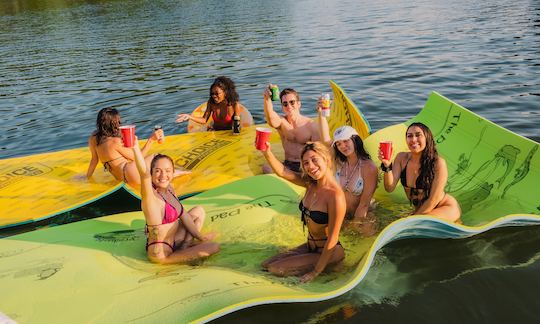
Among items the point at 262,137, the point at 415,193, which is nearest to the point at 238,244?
the point at 262,137

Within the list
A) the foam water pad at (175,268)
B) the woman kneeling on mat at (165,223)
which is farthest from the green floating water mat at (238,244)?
the woman kneeling on mat at (165,223)

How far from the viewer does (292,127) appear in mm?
6750

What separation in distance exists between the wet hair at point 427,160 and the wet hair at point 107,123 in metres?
3.88

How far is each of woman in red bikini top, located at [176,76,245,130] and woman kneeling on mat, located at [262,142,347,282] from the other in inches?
163

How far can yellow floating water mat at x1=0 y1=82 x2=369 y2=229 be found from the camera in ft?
20.5

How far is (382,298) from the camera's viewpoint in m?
4.11

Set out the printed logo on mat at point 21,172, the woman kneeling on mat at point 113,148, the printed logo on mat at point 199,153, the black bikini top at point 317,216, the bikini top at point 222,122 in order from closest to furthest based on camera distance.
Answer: the black bikini top at point 317,216 → the woman kneeling on mat at point 113,148 → the printed logo on mat at point 21,172 → the printed logo on mat at point 199,153 → the bikini top at point 222,122

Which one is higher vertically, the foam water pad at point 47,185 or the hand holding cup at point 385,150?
the hand holding cup at point 385,150

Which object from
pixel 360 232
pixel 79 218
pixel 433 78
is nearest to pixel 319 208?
pixel 360 232

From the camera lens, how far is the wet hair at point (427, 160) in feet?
15.6

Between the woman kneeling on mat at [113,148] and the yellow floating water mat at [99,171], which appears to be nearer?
the yellow floating water mat at [99,171]

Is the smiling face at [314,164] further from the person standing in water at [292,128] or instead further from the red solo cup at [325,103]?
the person standing in water at [292,128]

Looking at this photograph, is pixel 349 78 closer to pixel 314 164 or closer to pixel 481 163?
pixel 481 163

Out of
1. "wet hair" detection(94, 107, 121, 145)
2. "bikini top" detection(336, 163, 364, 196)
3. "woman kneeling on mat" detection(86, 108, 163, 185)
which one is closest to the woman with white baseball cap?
"bikini top" detection(336, 163, 364, 196)
